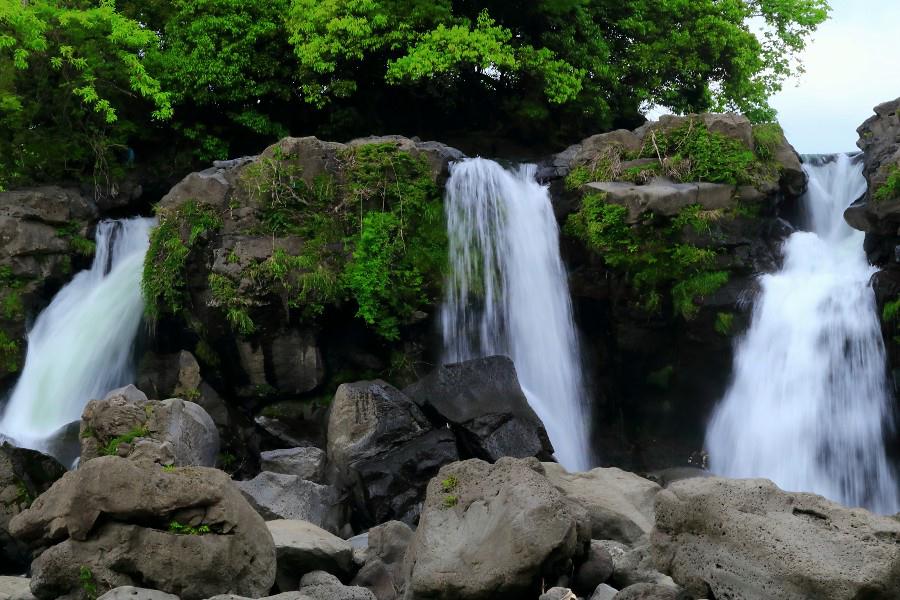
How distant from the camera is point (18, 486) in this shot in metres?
10.1

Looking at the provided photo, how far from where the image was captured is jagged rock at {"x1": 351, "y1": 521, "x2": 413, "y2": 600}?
7.60 meters

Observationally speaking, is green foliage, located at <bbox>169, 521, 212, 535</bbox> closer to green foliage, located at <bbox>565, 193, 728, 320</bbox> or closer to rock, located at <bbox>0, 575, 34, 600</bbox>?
rock, located at <bbox>0, 575, 34, 600</bbox>

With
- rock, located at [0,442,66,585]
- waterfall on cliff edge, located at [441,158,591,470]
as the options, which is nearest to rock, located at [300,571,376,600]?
rock, located at [0,442,66,585]

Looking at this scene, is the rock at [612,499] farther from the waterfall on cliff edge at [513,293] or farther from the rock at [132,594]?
the waterfall on cliff edge at [513,293]

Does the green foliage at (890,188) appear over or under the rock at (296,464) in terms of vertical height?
over

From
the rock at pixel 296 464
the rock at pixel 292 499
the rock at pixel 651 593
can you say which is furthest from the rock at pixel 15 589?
the rock at pixel 651 593

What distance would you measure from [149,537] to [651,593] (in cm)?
365

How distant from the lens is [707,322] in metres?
13.4

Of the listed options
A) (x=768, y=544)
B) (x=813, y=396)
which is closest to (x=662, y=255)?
(x=813, y=396)

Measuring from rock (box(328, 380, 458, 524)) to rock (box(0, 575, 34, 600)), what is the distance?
3.89 m

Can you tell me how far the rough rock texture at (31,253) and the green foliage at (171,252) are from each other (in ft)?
8.63

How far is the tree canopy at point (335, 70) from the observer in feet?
53.7

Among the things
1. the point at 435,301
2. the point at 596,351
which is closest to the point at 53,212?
the point at 435,301

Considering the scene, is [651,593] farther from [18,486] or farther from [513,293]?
[513,293]
